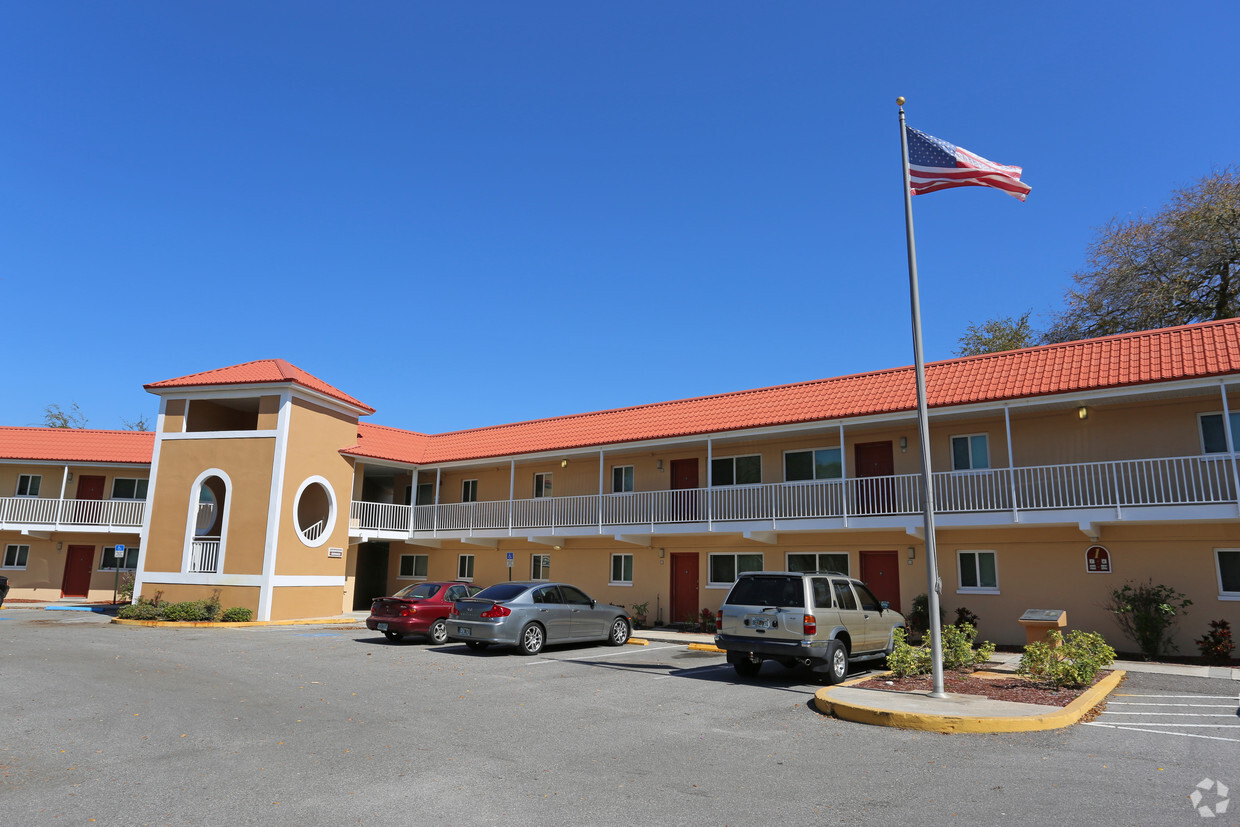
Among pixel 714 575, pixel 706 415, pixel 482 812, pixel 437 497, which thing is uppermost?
pixel 706 415

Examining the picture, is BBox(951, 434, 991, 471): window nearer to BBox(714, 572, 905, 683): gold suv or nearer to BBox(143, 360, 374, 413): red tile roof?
BBox(714, 572, 905, 683): gold suv

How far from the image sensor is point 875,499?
19797 millimetres

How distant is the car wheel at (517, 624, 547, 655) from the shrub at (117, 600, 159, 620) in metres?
13.8

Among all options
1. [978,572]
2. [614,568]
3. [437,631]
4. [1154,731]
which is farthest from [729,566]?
[1154,731]

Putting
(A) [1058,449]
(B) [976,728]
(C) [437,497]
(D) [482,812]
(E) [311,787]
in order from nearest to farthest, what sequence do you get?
1. (D) [482,812]
2. (E) [311,787]
3. (B) [976,728]
4. (A) [1058,449]
5. (C) [437,497]

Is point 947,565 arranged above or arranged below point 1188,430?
below

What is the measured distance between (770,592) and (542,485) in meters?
16.4

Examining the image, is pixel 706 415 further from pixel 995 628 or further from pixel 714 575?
pixel 995 628

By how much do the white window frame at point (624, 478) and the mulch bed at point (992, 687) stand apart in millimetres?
14178

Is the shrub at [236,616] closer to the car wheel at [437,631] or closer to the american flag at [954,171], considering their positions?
the car wheel at [437,631]

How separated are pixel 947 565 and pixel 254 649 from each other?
1570 centimetres

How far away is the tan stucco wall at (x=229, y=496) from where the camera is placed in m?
24.2

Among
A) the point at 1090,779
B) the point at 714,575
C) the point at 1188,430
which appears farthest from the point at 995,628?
the point at 1090,779

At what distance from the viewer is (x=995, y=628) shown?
1841 centimetres
